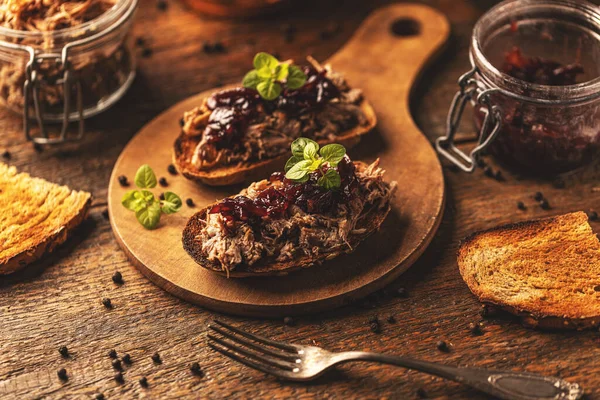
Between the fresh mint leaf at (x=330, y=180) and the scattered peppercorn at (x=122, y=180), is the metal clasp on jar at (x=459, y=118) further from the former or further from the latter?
the scattered peppercorn at (x=122, y=180)

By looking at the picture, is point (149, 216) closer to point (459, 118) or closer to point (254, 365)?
point (254, 365)

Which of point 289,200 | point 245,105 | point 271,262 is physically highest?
point 245,105

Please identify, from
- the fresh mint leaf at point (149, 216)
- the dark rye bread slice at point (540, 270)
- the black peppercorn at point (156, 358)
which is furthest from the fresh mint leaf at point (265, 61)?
the black peppercorn at point (156, 358)

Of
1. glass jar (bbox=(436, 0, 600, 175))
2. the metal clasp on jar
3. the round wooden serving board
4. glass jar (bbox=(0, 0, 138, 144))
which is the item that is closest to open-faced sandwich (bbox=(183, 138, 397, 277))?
the round wooden serving board

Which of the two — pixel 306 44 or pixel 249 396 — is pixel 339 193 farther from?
pixel 306 44

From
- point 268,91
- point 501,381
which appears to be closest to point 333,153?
point 268,91

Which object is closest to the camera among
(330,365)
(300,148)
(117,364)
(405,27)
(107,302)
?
(330,365)
